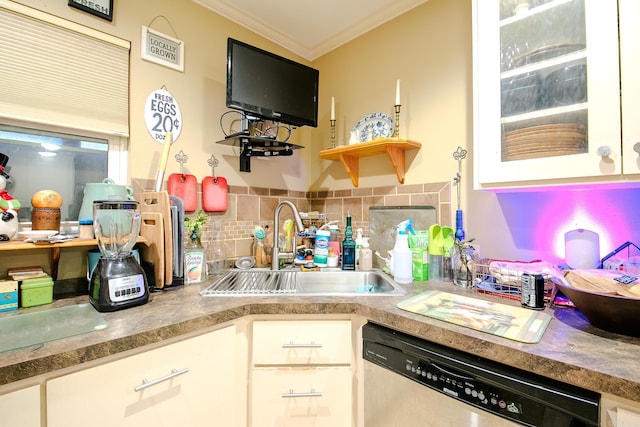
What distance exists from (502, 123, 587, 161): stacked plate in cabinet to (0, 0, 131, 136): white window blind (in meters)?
1.67

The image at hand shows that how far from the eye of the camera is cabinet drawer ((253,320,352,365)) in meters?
1.08

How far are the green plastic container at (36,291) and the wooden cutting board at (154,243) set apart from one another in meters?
0.32

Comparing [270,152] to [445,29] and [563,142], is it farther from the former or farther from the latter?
[563,142]

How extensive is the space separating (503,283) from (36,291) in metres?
1.72

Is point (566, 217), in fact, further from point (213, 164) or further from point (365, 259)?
point (213, 164)

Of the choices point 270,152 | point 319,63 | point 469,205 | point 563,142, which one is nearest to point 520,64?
point 563,142

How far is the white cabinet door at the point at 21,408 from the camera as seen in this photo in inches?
25.0

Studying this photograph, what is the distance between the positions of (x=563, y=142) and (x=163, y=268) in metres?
1.54

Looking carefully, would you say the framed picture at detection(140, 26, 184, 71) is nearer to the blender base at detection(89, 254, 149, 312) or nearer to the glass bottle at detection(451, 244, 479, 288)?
the blender base at detection(89, 254, 149, 312)

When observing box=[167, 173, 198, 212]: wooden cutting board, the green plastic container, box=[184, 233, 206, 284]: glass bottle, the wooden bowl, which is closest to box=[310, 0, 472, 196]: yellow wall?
the wooden bowl

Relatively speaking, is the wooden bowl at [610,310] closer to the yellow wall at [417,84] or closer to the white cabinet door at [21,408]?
the yellow wall at [417,84]

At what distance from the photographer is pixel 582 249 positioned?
1.11m

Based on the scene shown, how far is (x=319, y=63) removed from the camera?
86.8 inches

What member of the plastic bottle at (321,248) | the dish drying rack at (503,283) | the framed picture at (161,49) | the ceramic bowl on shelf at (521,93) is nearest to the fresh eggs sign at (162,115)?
the framed picture at (161,49)
